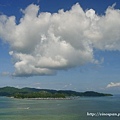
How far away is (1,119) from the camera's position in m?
69.5

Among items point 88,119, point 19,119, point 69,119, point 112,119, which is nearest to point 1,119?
point 19,119

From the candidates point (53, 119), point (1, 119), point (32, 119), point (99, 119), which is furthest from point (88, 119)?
point (1, 119)

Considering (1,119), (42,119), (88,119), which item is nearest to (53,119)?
(42,119)

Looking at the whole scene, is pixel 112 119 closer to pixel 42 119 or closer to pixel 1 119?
pixel 42 119

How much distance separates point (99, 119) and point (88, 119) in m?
2.89

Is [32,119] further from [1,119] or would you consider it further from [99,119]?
[99,119]

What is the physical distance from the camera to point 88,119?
66.2 m

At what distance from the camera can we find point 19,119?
68812mm

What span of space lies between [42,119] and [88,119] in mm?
11613

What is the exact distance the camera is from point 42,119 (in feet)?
224

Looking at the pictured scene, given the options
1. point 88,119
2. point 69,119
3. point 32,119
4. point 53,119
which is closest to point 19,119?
point 32,119

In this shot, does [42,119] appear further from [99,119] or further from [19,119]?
[99,119]

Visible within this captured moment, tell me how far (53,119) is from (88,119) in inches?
343

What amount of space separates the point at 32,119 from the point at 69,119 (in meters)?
9.45
